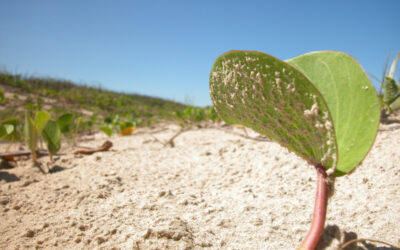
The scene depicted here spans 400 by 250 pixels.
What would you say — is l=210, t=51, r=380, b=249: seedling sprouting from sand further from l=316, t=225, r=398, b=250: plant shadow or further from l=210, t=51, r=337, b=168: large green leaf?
l=316, t=225, r=398, b=250: plant shadow

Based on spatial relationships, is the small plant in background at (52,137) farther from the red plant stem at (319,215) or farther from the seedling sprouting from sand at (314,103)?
the red plant stem at (319,215)

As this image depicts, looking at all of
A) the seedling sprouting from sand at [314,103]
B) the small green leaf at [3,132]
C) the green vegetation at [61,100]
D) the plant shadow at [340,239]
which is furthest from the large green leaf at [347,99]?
the green vegetation at [61,100]

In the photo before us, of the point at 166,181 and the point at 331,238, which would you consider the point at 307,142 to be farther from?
the point at 166,181

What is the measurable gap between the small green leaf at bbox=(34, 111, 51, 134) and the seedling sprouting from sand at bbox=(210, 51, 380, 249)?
112cm

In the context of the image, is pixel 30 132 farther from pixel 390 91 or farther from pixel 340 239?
pixel 390 91

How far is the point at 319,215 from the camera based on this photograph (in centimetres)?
51

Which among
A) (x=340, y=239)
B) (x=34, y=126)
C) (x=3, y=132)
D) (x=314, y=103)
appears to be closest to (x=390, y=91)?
(x=340, y=239)

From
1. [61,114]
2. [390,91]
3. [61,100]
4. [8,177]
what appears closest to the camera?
[8,177]

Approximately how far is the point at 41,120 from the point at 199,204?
3.32ft

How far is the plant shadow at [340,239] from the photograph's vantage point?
1.77 feet

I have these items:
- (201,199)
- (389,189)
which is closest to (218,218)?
(201,199)

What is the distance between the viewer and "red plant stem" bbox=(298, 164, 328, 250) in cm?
49

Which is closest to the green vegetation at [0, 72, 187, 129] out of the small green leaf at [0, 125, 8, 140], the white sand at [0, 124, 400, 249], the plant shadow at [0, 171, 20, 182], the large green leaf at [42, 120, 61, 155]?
the large green leaf at [42, 120, 61, 155]

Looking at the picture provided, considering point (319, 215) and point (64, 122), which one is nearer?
point (319, 215)
